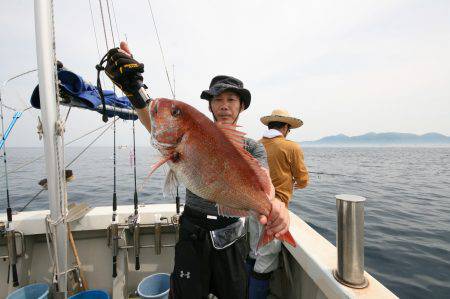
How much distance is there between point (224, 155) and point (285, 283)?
3.40 metres

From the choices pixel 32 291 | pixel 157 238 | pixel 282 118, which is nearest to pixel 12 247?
pixel 32 291

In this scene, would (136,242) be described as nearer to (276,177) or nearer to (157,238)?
(157,238)

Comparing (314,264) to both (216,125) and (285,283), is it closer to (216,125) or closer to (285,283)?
(285,283)

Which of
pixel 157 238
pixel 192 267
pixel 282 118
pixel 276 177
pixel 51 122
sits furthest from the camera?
pixel 282 118

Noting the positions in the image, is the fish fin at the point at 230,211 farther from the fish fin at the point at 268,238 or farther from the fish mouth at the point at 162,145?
the fish mouth at the point at 162,145

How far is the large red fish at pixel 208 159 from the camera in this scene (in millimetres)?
1672

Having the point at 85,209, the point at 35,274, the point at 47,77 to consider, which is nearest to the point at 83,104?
the point at 47,77

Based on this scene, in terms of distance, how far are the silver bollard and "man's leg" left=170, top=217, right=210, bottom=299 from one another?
50.2 inches

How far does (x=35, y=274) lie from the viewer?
434 cm

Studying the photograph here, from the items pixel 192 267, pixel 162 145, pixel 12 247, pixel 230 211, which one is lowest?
pixel 12 247

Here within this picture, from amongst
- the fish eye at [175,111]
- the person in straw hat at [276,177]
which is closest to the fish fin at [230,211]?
the fish eye at [175,111]

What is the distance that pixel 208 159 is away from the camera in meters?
1.66

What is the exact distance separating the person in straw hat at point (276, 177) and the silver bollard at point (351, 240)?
134 cm

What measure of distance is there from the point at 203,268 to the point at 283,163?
2.71 meters
